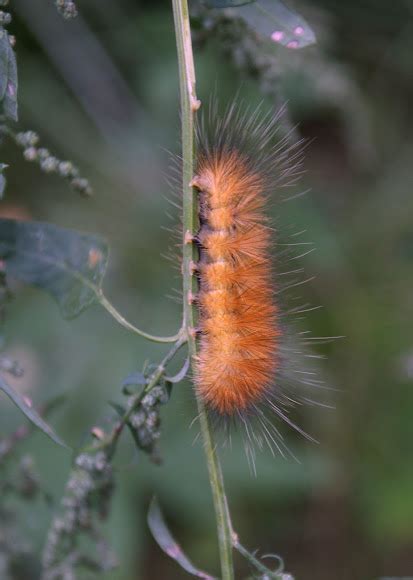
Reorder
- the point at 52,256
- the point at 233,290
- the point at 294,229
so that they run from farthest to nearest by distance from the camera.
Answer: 1. the point at 294,229
2. the point at 52,256
3. the point at 233,290

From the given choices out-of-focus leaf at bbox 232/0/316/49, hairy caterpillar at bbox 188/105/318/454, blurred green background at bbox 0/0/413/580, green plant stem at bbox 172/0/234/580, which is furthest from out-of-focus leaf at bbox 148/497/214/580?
blurred green background at bbox 0/0/413/580

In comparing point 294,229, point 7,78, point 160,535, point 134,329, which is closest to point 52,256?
point 134,329

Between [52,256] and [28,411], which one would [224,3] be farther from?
[28,411]

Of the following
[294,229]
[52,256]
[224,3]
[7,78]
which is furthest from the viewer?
[294,229]

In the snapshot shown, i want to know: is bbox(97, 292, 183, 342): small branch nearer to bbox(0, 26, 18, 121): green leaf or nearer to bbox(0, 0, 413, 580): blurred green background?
bbox(0, 26, 18, 121): green leaf

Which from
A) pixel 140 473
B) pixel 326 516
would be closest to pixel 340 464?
pixel 326 516
